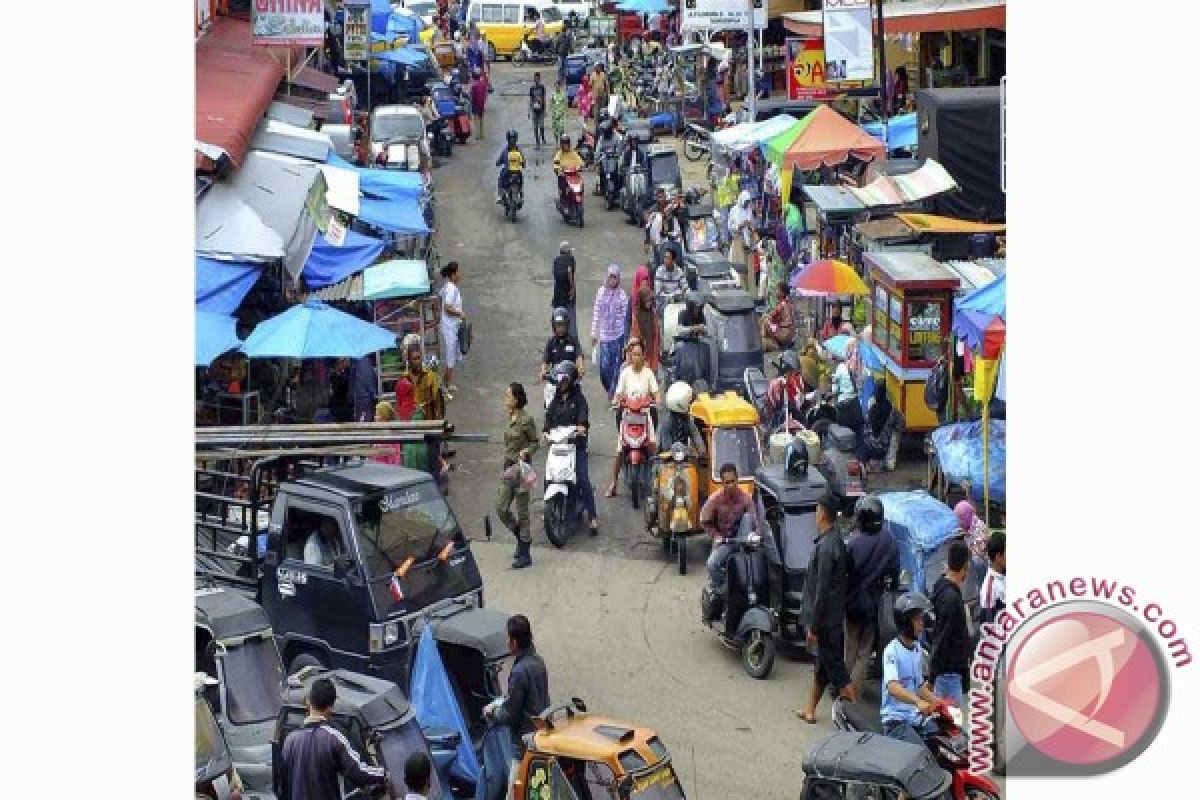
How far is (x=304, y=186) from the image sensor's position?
2228cm

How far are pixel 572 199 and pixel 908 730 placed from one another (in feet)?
68.0

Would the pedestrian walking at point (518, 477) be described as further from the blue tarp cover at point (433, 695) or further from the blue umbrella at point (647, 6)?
the blue umbrella at point (647, 6)

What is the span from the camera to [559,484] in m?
17.5

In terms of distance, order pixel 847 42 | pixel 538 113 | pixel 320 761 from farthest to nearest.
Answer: pixel 538 113
pixel 847 42
pixel 320 761

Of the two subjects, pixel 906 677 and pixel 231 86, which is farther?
pixel 231 86

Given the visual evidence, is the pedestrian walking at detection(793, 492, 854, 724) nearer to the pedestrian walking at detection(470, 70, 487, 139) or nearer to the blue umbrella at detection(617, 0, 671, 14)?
the pedestrian walking at detection(470, 70, 487, 139)

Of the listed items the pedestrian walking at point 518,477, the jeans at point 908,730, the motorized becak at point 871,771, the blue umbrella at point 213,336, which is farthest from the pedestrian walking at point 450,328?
the motorized becak at point 871,771

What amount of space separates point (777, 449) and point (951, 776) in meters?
6.95

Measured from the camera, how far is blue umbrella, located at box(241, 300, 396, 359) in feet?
60.6

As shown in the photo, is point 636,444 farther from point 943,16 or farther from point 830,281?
point 943,16

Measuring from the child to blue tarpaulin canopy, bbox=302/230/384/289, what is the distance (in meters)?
10.0

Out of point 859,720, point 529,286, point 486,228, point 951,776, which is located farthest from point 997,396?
point 486,228

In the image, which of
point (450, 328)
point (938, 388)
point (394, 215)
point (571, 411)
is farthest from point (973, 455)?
point (394, 215)

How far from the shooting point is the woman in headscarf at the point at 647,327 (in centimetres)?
2119
